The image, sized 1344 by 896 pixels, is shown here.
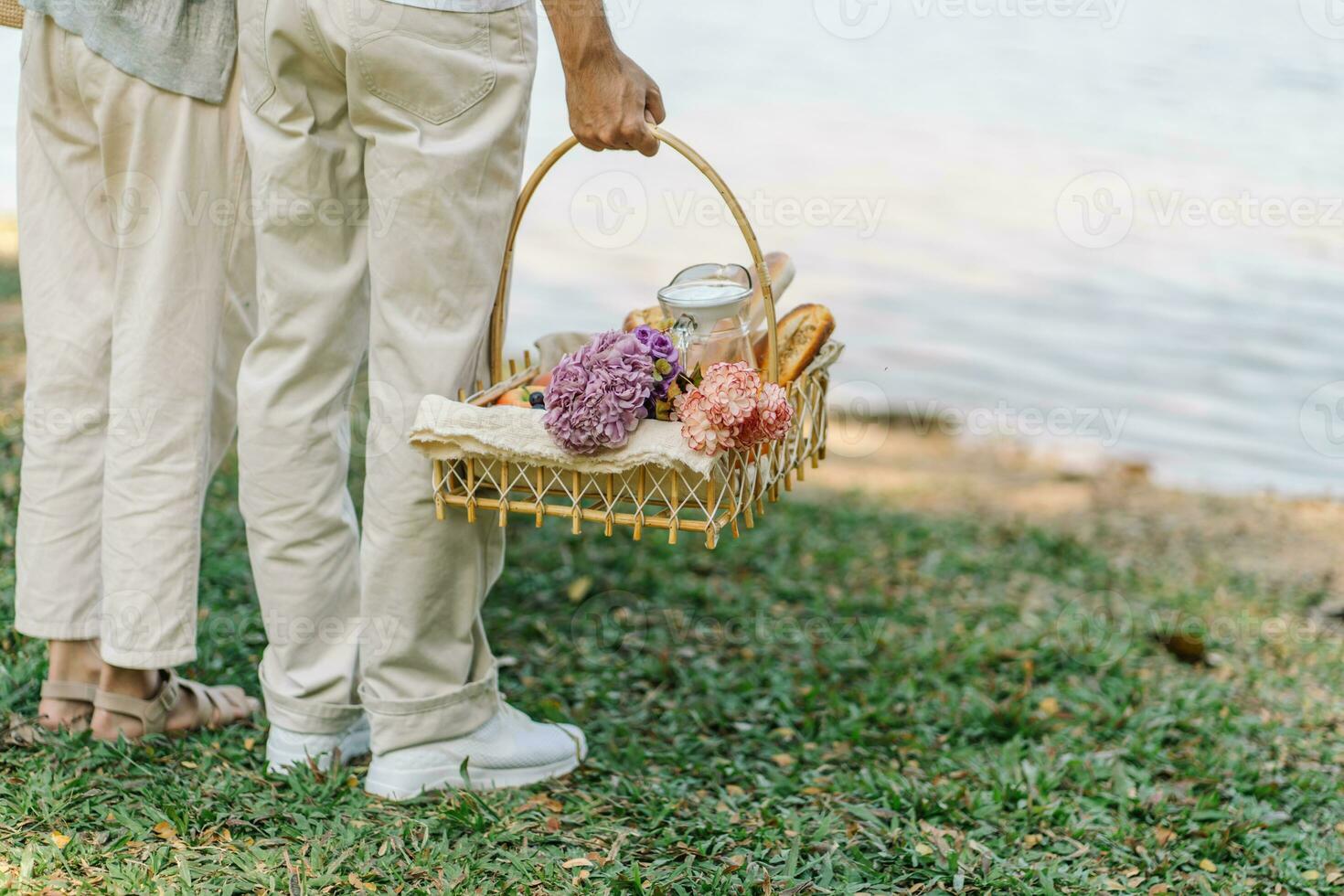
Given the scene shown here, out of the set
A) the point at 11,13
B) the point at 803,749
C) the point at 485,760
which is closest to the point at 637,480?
the point at 485,760

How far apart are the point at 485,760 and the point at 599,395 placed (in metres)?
0.82

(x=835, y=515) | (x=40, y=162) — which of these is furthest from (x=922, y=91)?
(x=40, y=162)

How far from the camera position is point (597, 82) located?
6.66 feet

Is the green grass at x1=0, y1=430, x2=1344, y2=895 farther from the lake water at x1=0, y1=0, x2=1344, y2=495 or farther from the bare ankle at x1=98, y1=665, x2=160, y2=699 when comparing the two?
the lake water at x1=0, y1=0, x2=1344, y2=495

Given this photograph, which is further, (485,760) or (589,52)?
(485,760)

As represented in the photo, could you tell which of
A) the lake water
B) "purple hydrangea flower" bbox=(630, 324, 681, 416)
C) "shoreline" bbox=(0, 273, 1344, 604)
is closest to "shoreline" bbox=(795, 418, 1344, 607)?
"shoreline" bbox=(0, 273, 1344, 604)

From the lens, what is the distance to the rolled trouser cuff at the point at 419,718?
2283 millimetres

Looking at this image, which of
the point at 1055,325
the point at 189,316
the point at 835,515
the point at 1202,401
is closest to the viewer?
the point at 189,316

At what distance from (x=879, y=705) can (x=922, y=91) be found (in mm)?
7483

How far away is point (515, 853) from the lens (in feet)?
7.02

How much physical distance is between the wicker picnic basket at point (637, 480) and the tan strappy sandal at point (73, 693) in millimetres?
858

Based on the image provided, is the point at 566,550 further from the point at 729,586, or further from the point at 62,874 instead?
the point at 62,874

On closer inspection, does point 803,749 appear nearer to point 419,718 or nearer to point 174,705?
point 419,718

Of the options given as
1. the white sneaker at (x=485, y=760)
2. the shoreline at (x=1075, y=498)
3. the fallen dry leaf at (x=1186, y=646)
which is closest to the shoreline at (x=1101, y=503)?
the shoreline at (x=1075, y=498)
